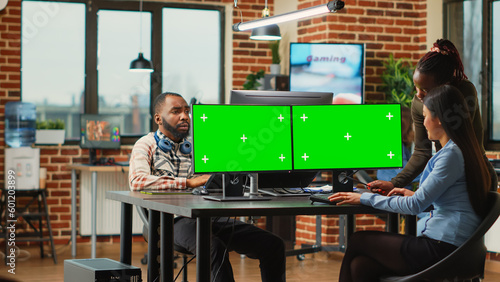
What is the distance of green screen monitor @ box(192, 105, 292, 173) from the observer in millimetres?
2818

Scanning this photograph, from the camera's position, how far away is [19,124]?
5.95 meters

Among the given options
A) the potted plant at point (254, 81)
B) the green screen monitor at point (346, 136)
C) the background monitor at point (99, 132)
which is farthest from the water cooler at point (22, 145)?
the green screen monitor at point (346, 136)

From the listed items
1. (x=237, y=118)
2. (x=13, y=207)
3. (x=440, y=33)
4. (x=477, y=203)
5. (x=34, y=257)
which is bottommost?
(x=34, y=257)

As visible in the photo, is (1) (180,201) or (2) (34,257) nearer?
(1) (180,201)

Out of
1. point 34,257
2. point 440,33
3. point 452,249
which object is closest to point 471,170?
point 452,249

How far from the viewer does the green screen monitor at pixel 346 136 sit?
3.01 meters

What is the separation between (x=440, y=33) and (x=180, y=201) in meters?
4.07

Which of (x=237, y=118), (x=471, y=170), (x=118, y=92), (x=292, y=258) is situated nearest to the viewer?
(x=471, y=170)

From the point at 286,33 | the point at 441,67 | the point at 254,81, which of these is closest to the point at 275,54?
the point at 286,33

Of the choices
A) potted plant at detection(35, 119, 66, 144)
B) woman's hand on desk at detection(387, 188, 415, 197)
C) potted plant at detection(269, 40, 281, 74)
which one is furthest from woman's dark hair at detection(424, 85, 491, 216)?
potted plant at detection(35, 119, 66, 144)

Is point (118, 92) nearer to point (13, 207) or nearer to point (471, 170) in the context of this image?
point (13, 207)

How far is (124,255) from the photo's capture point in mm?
3275

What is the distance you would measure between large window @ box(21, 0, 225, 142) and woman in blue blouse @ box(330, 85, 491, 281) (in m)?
4.31

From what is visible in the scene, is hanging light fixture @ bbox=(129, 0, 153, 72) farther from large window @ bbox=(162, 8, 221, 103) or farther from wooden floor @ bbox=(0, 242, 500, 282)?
wooden floor @ bbox=(0, 242, 500, 282)
